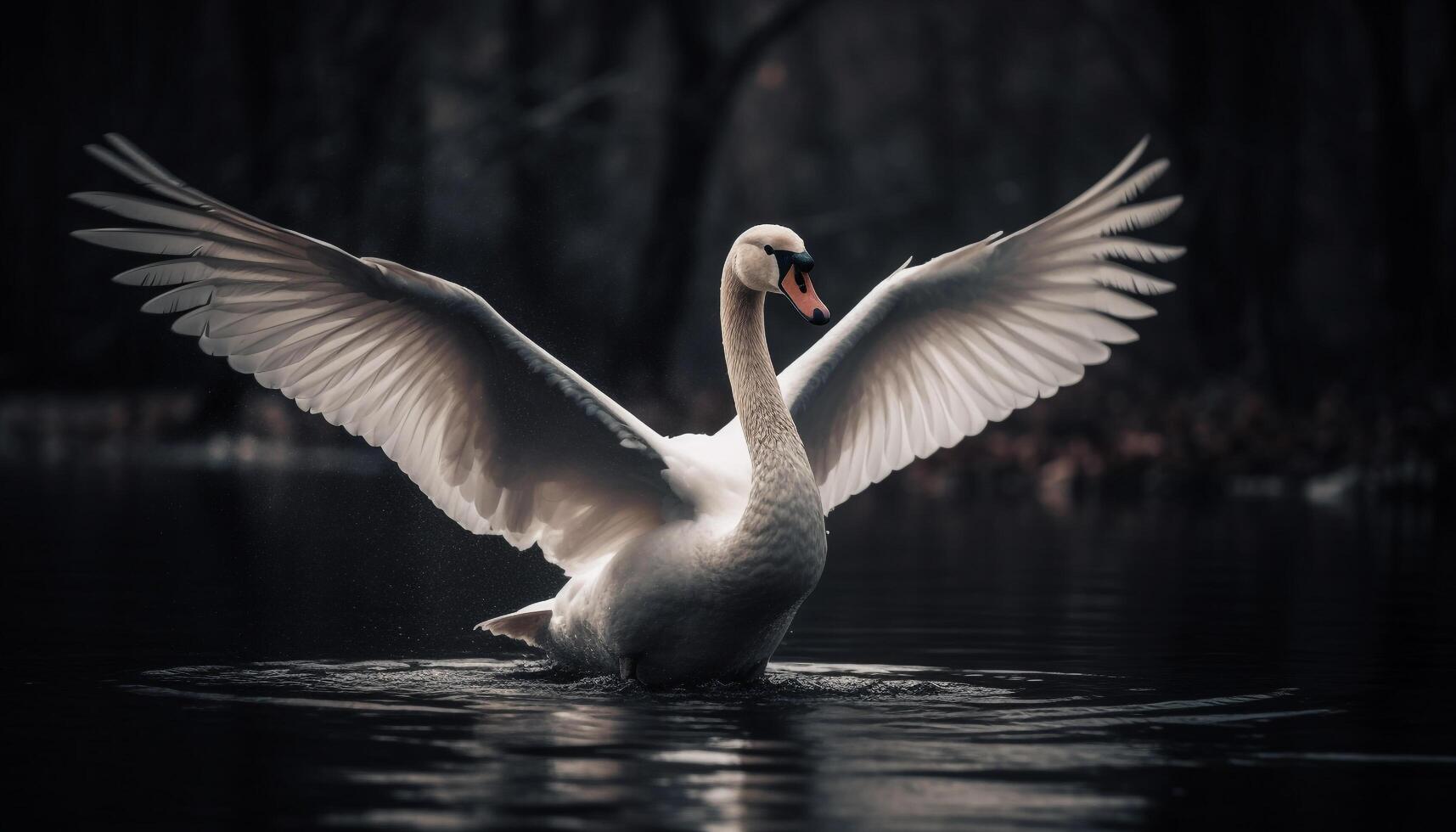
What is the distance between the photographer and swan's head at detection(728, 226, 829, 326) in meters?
7.49

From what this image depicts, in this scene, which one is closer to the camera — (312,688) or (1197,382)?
(312,688)

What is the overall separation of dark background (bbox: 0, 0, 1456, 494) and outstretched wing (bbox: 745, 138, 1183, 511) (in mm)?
11146

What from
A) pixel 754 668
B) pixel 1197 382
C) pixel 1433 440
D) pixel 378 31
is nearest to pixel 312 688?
pixel 754 668

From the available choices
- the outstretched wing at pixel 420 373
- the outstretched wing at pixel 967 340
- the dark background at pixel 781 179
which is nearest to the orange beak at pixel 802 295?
the outstretched wing at pixel 420 373

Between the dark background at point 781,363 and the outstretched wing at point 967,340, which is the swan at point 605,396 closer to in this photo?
the outstretched wing at point 967,340

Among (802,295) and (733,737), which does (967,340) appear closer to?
(802,295)

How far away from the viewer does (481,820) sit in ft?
15.4

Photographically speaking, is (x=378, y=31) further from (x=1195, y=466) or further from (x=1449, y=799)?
(x=1449, y=799)

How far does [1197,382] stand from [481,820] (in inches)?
869

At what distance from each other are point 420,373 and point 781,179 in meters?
27.5

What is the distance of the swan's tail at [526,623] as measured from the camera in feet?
26.6

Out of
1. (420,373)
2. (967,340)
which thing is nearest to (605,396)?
Result: (420,373)

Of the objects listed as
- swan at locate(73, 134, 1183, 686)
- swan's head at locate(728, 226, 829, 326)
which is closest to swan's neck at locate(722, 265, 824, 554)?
swan at locate(73, 134, 1183, 686)

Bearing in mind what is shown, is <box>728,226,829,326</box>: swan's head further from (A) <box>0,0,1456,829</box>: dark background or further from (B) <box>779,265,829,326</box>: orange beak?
(A) <box>0,0,1456,829</box>: dark background
